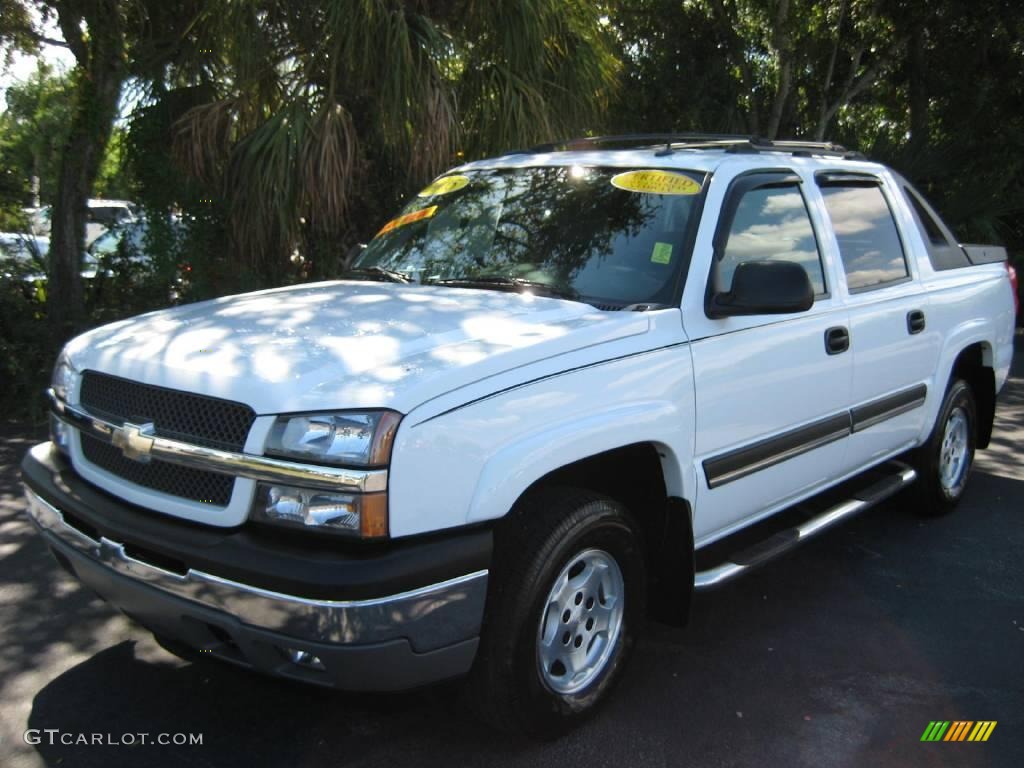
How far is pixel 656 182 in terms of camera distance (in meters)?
3.87

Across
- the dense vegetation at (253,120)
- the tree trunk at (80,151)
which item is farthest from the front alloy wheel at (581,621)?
the tree trunk at (80,151)

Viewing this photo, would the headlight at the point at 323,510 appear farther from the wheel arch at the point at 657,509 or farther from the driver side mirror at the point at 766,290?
the driver side mirror at the point at 766,290

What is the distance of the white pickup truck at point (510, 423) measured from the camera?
258cm

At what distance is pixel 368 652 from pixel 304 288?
6.69ft

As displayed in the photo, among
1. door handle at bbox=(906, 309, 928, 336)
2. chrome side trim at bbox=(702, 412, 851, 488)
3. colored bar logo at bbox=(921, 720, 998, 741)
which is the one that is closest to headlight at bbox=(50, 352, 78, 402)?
chrome side trim at bbox=(702, 412, 851, 488)

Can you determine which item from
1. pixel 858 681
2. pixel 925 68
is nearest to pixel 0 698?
pixel 858 681

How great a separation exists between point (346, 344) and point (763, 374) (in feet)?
5.35

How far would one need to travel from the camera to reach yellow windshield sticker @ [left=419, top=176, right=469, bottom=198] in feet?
14.8

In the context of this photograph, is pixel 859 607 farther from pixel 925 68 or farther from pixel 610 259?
pixel 925 68

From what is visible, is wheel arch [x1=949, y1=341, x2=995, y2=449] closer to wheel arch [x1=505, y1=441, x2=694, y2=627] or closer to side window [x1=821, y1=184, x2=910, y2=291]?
side window [x1=821, y1=184, x2=910, y2=291]

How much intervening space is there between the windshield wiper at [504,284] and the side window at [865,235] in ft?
4.89

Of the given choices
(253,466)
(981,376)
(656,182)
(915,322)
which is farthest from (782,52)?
(253,466)

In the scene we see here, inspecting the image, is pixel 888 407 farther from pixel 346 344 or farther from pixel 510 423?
pixel 346 344

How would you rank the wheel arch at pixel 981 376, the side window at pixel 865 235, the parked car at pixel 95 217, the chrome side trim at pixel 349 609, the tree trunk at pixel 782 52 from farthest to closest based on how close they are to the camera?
the tree trunk at pixel 782 52
the parked car at pixel 95 217
the wheel arch at pixel 981 376
the side window at pixel 865 235
the chrome side trim at pixel 349 609
